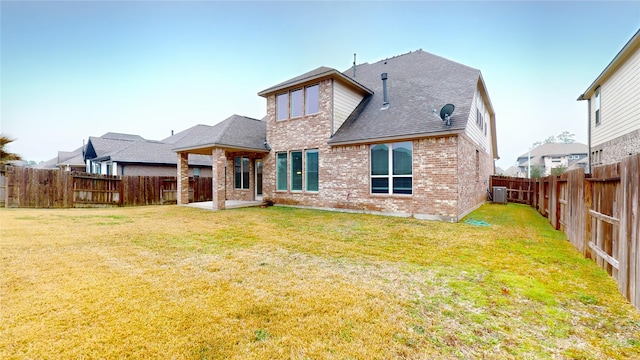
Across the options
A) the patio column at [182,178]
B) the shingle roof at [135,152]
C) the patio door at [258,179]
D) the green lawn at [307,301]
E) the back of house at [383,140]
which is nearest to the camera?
the green lawn at [307,301]

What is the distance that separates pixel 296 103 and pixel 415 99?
5.50 m

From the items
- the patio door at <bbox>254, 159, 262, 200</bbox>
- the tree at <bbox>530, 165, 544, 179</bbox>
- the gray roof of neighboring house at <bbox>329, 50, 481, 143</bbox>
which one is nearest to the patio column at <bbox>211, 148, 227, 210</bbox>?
the patio door at <bbox>254, 159, 262, 200</bbox>

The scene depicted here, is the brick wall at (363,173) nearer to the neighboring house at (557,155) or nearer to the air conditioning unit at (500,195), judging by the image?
the air conditioning unit at (500,195)

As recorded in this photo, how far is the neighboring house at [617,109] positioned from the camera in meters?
8.98

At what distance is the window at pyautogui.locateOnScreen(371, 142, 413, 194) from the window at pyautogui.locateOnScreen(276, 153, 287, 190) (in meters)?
4.68

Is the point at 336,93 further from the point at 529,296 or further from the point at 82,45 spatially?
the point at 82,45

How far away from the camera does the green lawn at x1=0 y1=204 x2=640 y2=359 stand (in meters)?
2.18

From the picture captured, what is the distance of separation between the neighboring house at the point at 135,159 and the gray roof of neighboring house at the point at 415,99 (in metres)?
11.5

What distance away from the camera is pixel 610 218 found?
3.71m

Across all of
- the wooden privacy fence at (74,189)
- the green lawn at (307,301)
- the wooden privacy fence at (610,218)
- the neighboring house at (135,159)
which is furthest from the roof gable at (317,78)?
the wooden privacy fence at (74,189)

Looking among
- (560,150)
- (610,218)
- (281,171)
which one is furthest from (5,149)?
(560,150)

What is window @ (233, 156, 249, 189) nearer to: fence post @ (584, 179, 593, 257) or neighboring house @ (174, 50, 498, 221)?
neighboring house @ (174, 50, 498, 221)

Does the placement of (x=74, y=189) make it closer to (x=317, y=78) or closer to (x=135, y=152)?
(x=135, y=152)

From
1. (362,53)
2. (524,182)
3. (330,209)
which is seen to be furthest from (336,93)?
(524,182)
